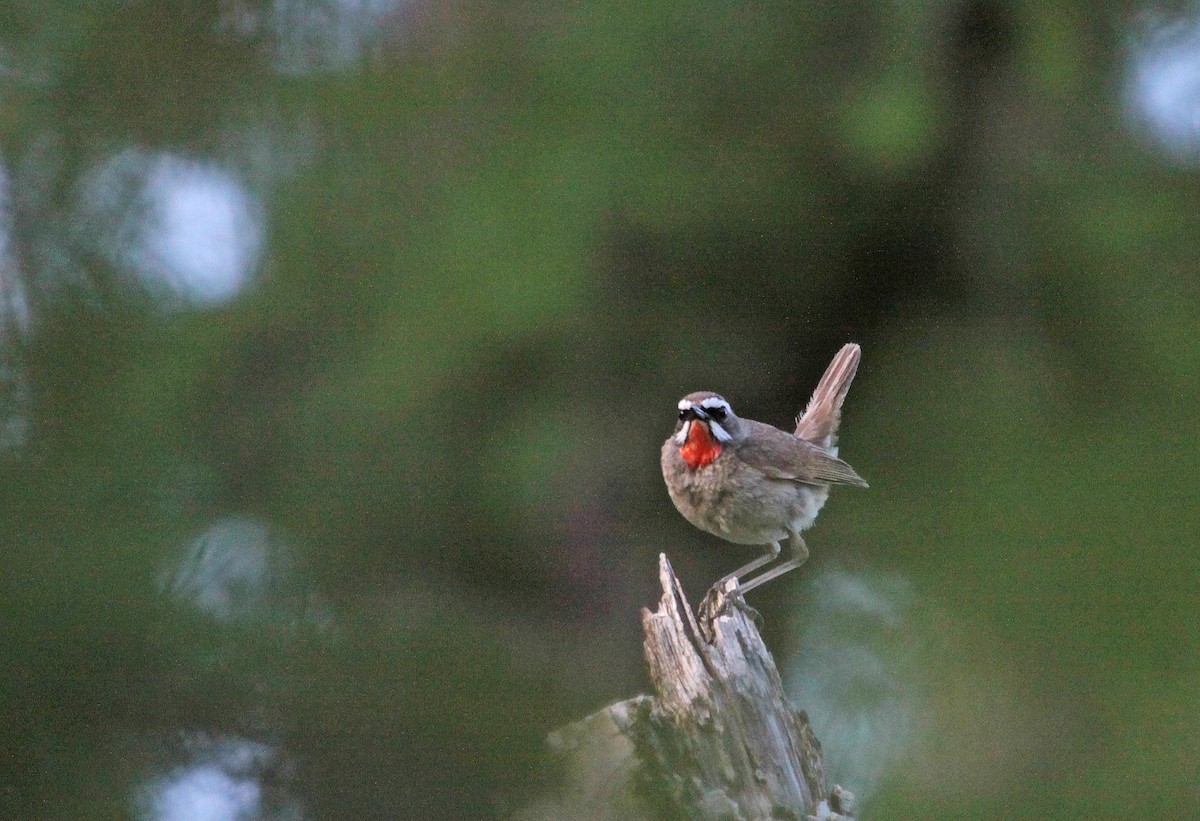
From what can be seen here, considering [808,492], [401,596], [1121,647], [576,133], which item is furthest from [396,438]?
[808,492]

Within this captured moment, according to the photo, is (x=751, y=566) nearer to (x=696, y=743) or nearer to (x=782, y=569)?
(x=782, y=569)

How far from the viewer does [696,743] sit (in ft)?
5.93

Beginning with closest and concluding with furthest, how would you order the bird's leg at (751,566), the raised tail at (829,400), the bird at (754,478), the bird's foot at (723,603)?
the raised tail at (829,400) → the bird's foot at (723,603) → the bird's leg at (751,566) → the bird at (754,478)

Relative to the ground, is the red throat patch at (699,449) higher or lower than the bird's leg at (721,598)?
higher

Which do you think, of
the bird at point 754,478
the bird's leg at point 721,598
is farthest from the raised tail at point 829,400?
the bird's leg at point 721,598

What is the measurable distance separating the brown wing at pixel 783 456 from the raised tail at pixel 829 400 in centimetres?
5

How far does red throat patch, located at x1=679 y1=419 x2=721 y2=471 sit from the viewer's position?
3141 millimetres

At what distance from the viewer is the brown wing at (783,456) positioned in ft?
10.9

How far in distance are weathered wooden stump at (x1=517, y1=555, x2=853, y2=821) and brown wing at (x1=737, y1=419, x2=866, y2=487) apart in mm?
→ 946

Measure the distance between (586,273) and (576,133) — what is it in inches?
9.7

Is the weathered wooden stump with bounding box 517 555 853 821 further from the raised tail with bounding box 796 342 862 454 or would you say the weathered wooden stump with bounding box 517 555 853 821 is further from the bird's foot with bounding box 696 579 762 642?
the raised tail with bounding box 796 342 862 454

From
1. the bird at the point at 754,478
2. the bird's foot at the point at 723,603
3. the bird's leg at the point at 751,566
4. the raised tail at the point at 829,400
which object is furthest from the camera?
the bird at the point at 754,478

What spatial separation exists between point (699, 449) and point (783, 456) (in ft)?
0.99

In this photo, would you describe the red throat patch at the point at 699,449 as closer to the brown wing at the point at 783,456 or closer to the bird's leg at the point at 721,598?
the brown wing at the point at 783,456
